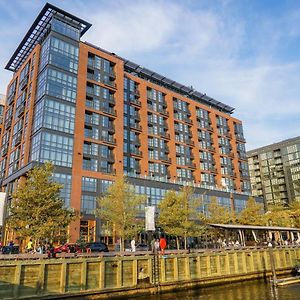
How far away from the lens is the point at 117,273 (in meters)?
28.8

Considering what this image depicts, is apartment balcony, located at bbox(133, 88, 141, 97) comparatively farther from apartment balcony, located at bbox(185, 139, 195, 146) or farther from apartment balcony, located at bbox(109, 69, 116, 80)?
apartment balcony, located at bbox(185, 139, 195, 146)

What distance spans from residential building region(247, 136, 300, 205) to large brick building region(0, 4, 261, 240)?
38.0 metres

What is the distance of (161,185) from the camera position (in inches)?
2963

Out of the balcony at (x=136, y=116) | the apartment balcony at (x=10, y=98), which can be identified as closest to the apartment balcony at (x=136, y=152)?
the balcony at (x=136, y=116)

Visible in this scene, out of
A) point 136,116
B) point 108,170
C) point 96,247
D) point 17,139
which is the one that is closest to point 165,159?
point 136,116

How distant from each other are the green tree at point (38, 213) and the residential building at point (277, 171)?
10172 centimetres

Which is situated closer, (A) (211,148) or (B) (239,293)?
(B) (239,293)

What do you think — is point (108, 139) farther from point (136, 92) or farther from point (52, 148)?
point (136, 92)

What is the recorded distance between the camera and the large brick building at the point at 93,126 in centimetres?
6147

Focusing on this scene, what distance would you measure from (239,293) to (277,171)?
361ft

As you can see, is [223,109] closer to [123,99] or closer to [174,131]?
[174,131]

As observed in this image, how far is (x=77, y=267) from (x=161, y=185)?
49116 millimetres

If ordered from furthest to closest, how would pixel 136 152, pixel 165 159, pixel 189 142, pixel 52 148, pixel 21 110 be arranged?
1. pixel 189 142
2. pixel 165 159
3. pixel 136 152
4. pixel 21 110
5. pixel 52 148

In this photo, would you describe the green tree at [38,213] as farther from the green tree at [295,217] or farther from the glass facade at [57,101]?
the green tree at [295,217]
